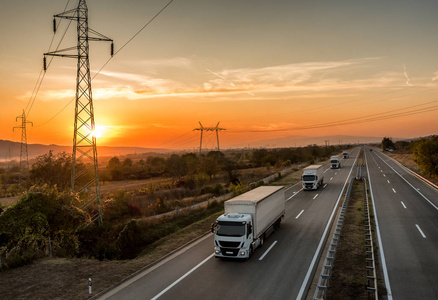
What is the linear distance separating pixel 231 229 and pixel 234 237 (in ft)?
1.58

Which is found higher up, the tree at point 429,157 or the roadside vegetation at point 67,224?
the tree at point 429,157

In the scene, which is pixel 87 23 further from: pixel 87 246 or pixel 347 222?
pixel 347 222

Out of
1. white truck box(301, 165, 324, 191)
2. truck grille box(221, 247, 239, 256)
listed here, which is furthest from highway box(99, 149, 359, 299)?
white truck box(301, 165, 324, 191)

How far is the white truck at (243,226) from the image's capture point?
16.8 m

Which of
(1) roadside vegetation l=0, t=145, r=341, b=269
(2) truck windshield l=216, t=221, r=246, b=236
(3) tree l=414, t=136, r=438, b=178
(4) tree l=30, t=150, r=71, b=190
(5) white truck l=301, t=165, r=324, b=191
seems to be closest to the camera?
(2) truck windshield l=216, t=221, r=246, b=236

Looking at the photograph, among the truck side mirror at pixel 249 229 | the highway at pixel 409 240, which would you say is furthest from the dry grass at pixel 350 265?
the truck side mirror at pixel 249 229

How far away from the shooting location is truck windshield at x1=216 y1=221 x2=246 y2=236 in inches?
663

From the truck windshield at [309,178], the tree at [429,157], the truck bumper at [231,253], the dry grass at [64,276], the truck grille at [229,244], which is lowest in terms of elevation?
the dry grass at [64,276]

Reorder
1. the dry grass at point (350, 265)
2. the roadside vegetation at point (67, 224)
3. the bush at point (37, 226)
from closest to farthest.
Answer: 1. the dry grass at point (350, 265)
2. the bush at point (37, 226)
3. the roadside vegetation at point (67, 224)

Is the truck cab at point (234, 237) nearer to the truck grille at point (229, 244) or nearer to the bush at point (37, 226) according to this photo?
the truck grille at point (229, 244)

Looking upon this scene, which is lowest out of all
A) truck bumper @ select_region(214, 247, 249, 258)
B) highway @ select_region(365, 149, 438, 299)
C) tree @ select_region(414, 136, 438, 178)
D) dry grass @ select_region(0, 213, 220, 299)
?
dry grass @ select_region(0, 213, 220, 299)

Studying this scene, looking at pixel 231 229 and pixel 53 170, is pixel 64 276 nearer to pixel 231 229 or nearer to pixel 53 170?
pixel 231 229

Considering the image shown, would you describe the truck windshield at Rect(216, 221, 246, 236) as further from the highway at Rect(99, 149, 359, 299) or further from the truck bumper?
the highway at Rect(99, 149, 359, 299)

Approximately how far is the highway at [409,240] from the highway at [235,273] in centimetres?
397
